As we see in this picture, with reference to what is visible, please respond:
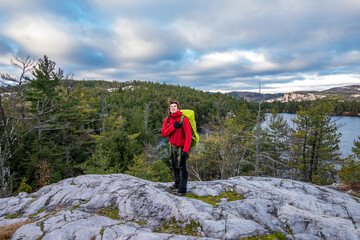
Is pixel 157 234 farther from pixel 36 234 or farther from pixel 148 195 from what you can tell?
pixel 36 234

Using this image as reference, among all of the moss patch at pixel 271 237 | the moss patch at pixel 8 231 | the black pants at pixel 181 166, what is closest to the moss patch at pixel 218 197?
the black pants at pixel 181 166

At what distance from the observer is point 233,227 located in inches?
139

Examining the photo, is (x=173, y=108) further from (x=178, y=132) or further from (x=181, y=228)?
(x=181, y=228)

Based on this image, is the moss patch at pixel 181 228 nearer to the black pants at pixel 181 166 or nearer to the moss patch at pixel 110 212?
the moss patch at pixel 110 212

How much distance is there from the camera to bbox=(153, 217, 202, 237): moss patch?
11.6 feet

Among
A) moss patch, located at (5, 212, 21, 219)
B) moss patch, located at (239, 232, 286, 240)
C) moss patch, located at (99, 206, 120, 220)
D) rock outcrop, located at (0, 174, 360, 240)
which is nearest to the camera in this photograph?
moss patch, located at (239, 232, 286, 240)

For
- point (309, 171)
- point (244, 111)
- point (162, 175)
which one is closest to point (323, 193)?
point (162, 175)

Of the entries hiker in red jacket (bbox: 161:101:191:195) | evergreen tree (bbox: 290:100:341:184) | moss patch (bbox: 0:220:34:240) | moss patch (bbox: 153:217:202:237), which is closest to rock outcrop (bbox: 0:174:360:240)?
moss patch (bbox: 153:217:202:237)

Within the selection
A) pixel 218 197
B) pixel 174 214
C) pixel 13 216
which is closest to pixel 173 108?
pixel 174 214

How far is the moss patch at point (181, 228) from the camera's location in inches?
139

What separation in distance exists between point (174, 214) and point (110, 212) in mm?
1713

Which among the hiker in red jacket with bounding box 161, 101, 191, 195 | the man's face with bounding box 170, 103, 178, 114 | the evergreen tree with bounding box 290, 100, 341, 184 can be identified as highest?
the man's face with bounding box 170, 103, 178, 114

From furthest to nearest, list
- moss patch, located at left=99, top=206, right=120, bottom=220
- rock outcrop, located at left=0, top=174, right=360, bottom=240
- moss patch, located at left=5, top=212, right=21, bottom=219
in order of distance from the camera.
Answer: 1. moss patch, located at left=5, top=212, right=21, bottom=219
2. moss patch, located at left=99, top=206, right=120, bottom=220
3. rock outcrop, located at left=0, top=174, right=360, bottom=240

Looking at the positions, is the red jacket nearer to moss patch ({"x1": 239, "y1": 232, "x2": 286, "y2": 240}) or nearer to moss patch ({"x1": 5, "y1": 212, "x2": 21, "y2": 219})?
moss patch ({"x1": 239, "y1": 232, "x2": 286, "y2": 240})
